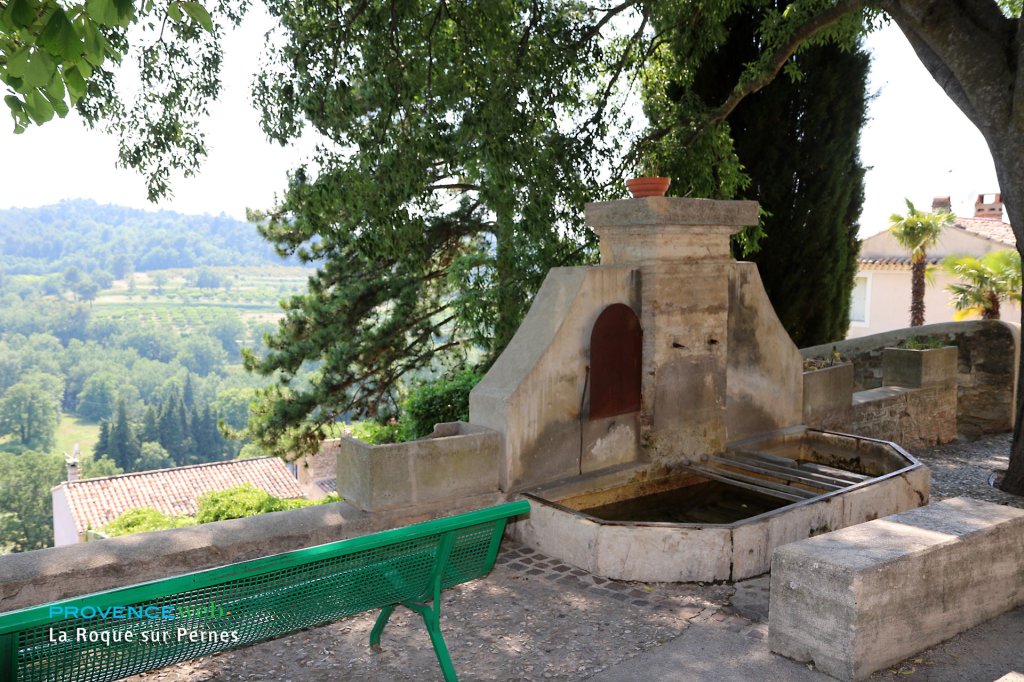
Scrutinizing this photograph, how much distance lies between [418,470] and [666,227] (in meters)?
2.56

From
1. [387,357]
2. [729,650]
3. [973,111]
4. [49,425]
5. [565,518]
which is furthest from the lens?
[49,425]

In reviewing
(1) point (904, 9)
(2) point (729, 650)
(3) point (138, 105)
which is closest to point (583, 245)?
(1) point (904, 9)

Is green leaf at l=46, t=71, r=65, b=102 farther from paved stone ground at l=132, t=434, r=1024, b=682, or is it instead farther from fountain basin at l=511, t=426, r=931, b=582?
fountain basin at l=511, t=426, r=931, b=582

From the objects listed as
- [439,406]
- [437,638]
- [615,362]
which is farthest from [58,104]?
[439,406]

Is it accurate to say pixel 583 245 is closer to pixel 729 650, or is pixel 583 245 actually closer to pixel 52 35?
pixel 729 650

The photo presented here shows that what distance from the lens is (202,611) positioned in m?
2.88

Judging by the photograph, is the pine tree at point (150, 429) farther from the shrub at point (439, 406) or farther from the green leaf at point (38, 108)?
the green leaf at point (38, 108)

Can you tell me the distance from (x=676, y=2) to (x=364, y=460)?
7351 mm

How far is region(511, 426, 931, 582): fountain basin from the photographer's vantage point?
489 cm

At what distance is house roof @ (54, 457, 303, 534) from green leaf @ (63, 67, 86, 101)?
26.4m

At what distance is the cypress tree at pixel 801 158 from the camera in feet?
44.3

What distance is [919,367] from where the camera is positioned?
9.56 m

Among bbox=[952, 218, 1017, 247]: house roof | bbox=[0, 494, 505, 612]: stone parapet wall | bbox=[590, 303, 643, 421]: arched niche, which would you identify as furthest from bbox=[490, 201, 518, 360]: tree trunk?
bbox=[952, 218, 1017, 247]: house roof

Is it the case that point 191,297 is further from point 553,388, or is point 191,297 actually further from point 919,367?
point 553,388
